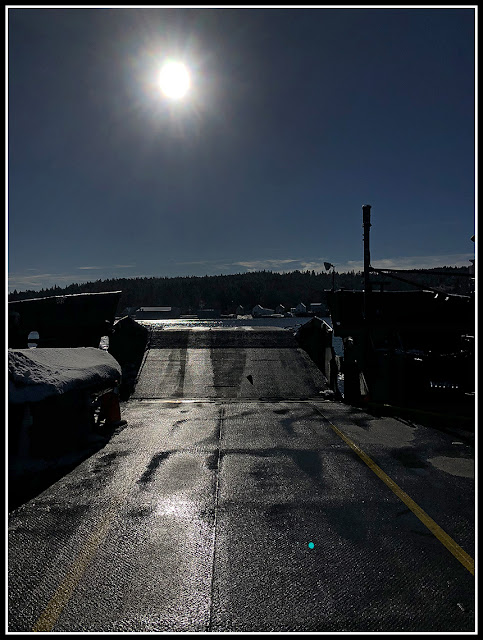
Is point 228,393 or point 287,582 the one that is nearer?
point 287,582

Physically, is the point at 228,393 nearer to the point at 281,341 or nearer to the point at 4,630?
the point at 281,341

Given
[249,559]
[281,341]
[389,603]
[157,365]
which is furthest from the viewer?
[281,341]

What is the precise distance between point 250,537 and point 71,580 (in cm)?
232

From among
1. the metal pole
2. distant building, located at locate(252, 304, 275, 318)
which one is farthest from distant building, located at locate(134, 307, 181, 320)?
the metal pole

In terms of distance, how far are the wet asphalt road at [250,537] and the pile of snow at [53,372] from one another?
1739 millimetres

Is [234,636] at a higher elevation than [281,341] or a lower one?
lower

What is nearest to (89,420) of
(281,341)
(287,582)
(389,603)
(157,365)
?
(287,582)

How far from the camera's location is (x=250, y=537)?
5730 mm

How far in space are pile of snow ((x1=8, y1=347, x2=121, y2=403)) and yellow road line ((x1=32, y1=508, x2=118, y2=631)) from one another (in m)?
3.29

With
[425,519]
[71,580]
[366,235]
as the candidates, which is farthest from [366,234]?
[71,580]

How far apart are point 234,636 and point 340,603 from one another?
1396 millimetres

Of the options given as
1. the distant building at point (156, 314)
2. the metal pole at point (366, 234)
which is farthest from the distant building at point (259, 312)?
the metal pole at point (366, 234)

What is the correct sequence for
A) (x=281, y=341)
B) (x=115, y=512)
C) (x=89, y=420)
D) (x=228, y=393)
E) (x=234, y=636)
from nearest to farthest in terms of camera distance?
(x=234, y=636) → (x=115, y=512) → (x=89, y=420) → (x=228, y=393) → (x=281, y=341)

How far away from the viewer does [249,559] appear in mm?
5203
